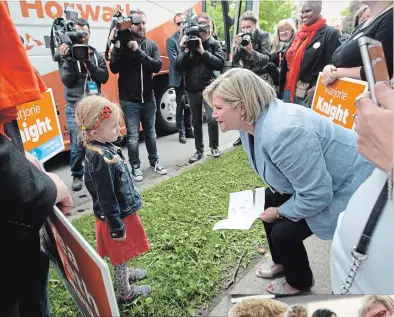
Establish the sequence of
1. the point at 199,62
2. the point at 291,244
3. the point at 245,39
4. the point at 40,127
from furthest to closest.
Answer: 1. the point at 199,62
2. the point at 245,39
3. the point at 40,127
4. the point at 291,244

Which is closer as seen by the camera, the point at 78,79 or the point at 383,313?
the point at 383,313

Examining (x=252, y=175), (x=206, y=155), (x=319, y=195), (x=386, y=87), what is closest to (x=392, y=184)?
(x=386, y=87)

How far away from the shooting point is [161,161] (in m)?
5.09

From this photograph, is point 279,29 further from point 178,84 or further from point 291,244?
point 291,244

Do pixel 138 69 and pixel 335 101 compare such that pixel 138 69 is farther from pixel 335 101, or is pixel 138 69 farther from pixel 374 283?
pixel 374 283

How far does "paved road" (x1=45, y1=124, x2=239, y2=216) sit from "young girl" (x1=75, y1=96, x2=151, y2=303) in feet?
5.10

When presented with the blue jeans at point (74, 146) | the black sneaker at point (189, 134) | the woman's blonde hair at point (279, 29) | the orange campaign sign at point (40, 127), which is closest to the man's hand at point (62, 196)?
the orange campaign sign at point (40, 127)

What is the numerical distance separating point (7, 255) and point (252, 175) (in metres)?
3.42

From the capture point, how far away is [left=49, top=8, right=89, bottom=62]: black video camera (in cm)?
357

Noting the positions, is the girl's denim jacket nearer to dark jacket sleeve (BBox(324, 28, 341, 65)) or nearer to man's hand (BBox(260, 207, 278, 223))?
man's hand (BBox(260, 207, 278, 223))

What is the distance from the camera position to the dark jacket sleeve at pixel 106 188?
188 centimetres

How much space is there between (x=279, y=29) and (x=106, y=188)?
4161 millimetres

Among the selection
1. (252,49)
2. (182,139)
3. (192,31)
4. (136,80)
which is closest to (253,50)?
(252,49)

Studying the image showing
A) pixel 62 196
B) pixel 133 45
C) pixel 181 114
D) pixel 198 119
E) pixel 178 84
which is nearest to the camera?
pixel 62 196
